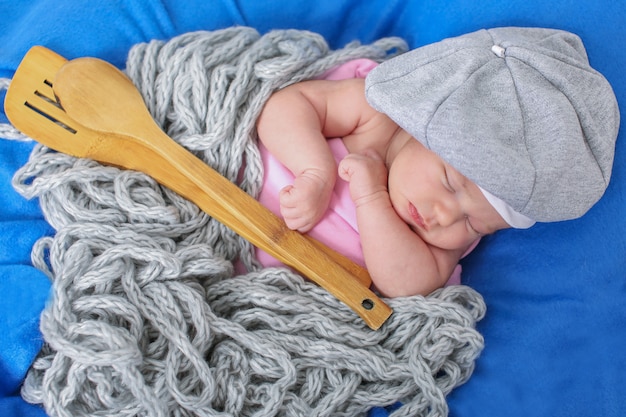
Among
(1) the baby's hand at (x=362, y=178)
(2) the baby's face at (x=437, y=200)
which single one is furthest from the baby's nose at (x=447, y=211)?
(1) the baby's hand at (x=362, y=178)

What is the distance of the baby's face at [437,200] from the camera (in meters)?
0.96

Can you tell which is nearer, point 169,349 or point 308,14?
point 169,349

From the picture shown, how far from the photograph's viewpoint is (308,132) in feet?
3.47

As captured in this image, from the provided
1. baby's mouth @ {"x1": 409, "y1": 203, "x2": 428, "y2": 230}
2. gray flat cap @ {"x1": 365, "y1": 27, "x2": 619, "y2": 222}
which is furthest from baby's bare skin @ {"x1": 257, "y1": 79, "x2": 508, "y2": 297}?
gray flat cap @ {"x1": 365, "y1": 27, "x2": 619, "y2": 222}

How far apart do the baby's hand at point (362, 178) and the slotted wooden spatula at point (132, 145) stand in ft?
0.38

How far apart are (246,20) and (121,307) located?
0.67 meters

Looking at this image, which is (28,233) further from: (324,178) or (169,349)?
(324,178)

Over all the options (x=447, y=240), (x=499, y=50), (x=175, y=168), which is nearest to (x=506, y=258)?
(x=447, y=240)

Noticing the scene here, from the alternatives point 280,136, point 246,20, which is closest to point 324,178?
point 280,136

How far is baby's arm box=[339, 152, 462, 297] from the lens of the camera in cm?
102

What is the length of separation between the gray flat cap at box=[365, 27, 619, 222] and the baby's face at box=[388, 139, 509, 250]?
0.29 ft

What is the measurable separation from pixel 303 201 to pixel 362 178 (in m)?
0.11

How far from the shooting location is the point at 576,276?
42.1 inches

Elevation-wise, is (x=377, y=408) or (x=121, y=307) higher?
(x=121, y=307)
